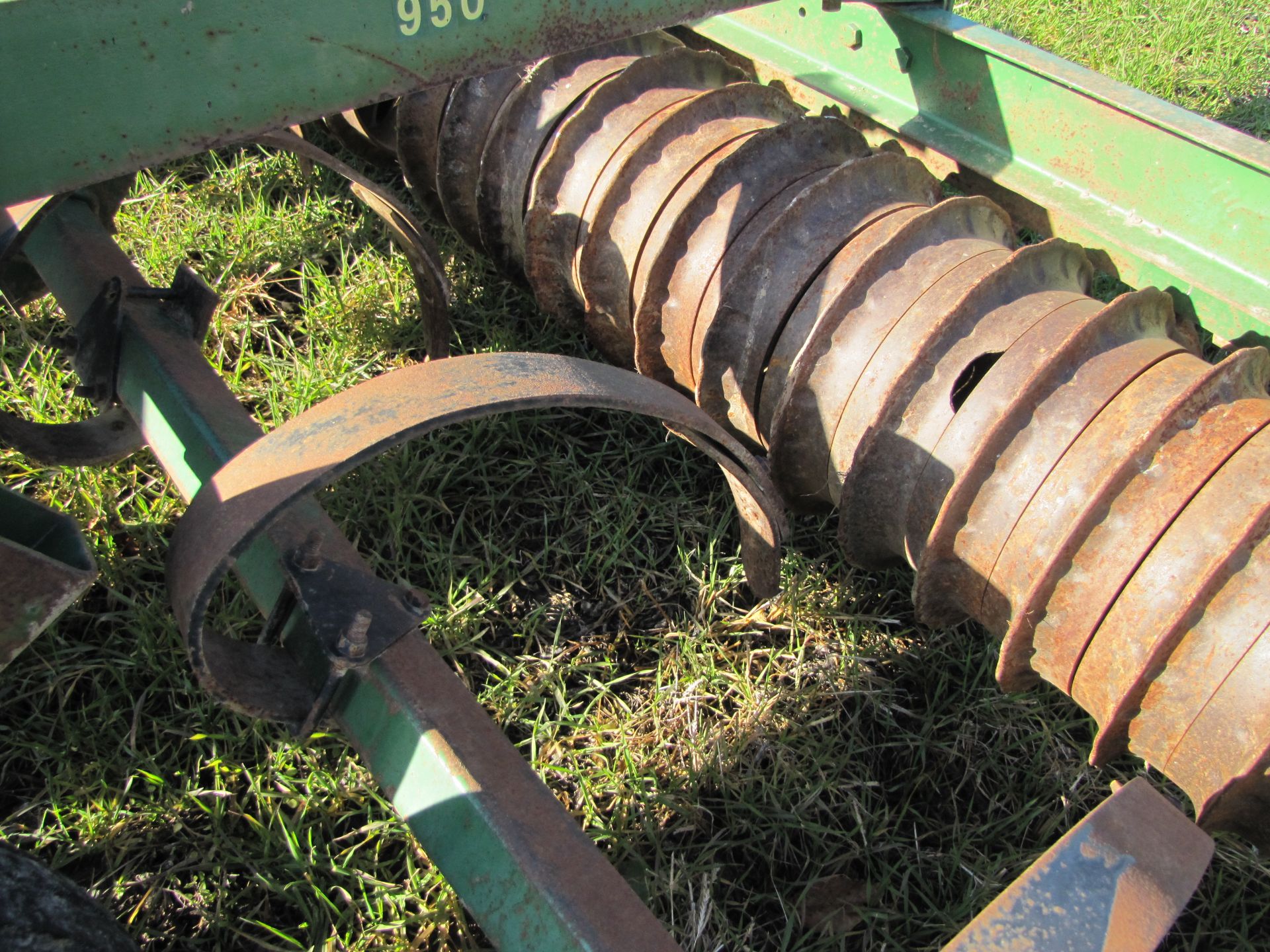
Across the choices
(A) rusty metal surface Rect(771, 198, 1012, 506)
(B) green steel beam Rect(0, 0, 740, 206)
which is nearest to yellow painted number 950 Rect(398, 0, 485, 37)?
(B) green steel beam Rect(0, 0, 740, 206)

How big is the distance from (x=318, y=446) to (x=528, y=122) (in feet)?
4.33

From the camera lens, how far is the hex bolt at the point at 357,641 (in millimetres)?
1378

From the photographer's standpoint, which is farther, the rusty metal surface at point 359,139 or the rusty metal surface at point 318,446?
the rusty metal surface at point 359,139

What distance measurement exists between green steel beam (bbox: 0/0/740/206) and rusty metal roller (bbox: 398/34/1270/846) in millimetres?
731

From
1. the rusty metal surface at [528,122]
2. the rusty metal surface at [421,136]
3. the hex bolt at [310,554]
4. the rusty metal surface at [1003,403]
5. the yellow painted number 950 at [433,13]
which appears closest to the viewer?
the yellow painted number 950 at [433,13]

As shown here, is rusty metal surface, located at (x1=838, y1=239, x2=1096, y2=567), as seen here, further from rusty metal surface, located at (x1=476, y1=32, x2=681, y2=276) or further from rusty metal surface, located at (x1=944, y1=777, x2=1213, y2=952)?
rusty metal surface, located at (x1=476, y1=32, x2=681, y2=276)

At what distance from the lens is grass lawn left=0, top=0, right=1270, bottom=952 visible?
5.84ft

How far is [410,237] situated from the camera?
7.00ft

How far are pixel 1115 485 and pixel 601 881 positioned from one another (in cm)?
98

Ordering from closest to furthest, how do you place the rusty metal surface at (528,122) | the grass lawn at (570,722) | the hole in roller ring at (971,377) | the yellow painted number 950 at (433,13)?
the yellow painted number 950 at (433,13) < the grass lawn at (570,722) < the hole in roller ring at (971,377) < the rusty metal surface at (528,122)

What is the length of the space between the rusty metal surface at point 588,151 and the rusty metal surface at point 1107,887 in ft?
5.10

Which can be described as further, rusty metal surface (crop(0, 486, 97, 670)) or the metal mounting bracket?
the metal mounting bracket

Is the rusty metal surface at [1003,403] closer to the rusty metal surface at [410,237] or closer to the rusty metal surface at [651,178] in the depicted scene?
the rusty metal surface at [651,178]

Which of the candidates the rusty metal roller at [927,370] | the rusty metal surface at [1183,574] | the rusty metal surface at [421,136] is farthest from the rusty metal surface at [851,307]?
the rusty metal surface at [421,136]
